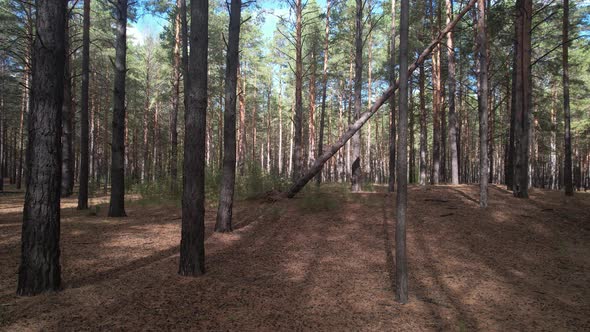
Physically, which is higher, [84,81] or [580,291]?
[84,81]

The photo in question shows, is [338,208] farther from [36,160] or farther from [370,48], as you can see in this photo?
[370,48]

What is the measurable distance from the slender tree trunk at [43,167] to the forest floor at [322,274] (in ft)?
1.15

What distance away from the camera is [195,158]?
211 inches

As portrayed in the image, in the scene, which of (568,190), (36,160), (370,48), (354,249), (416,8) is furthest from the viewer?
(370,48)

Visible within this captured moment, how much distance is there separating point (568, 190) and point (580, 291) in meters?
10.3

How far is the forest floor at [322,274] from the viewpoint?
13.1 ft

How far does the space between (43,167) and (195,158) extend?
2015 mm

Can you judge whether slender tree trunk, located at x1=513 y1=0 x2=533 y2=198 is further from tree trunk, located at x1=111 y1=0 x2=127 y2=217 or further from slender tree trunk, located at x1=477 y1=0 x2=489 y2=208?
tree trunk, located at x1=111 y1=0 x2=127 y2=217

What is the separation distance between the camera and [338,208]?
10.6 m

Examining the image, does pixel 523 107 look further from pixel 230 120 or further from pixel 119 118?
pixel 119 118

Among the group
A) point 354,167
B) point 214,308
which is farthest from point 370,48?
point 214,308

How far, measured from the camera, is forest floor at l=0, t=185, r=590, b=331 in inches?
→ 157

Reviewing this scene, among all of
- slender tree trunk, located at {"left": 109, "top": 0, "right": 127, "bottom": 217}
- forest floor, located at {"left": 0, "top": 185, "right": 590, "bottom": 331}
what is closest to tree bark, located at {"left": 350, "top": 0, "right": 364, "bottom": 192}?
forest floor, located at {"left": 0, "top": 185, "right": 590, "bottom": 331}

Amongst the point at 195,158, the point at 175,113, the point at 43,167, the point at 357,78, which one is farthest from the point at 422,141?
the point at 43,167
